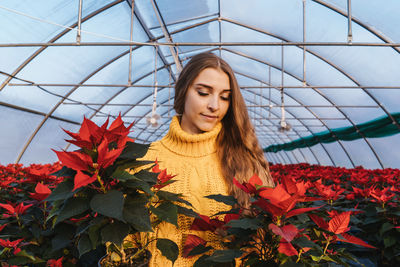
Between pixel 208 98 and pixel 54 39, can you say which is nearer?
pixel 208 98

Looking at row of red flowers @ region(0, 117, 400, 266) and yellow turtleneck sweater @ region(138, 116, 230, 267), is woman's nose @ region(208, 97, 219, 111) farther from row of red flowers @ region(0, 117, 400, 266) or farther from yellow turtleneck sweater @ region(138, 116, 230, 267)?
row of red flowers @ region(0, 117, 400, 266)

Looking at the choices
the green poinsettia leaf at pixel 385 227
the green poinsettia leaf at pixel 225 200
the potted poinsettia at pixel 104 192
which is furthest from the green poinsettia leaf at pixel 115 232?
the green poinsettia leaf at pixel 385 227

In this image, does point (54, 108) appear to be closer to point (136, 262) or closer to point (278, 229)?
point (136, 262)

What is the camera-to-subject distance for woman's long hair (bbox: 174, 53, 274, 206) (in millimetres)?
1600

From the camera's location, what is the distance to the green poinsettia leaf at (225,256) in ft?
2.92

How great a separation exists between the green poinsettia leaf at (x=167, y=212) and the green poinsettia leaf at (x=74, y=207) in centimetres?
22

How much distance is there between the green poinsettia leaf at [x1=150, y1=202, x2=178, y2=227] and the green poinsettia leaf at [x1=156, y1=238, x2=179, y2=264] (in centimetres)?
12

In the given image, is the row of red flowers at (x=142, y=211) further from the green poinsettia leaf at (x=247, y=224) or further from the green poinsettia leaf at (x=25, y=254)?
the green poinsettia leaf at (x=25, y=254)

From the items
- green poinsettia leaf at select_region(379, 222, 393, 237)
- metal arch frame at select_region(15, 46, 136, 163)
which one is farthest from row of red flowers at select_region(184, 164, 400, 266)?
metal arch frame at select_region(15, 46, 136, 163)

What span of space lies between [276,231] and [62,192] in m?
0.57

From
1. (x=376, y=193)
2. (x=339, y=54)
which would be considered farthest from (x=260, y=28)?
(x=376, y=193)

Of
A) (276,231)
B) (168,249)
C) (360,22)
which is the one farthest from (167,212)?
(360,22)

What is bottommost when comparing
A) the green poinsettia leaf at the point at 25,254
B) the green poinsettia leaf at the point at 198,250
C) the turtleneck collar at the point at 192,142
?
the green poinsettia leaf at the point at 25,254

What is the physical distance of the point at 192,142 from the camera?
1.71 metres
